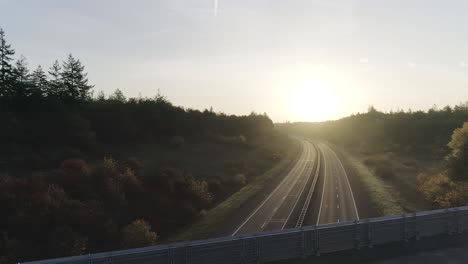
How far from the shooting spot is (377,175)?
6838 centimetres

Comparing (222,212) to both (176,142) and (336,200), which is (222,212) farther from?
(176,142)

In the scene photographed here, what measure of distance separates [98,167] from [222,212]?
1410cm

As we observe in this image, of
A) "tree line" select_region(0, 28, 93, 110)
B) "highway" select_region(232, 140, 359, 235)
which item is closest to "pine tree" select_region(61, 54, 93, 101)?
"tree line" select_region(0, 28, 93, 110)

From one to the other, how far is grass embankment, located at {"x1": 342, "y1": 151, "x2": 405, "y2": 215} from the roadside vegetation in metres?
0.12

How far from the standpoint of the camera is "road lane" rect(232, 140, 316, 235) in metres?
36.6

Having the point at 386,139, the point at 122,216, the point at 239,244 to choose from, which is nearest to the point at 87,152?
the point at 122,216

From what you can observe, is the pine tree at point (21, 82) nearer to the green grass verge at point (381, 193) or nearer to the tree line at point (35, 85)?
the tree line at point (35, 85)

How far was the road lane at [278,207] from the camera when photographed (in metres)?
36.6

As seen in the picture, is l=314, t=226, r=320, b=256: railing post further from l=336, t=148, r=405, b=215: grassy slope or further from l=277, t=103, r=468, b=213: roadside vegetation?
l=277, t=103, r=468, b=213: roadside vegetation

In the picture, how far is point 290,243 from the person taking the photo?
632 inches

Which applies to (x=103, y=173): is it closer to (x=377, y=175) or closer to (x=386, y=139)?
(x=377, y=175)

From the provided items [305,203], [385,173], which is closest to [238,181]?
[305,203]

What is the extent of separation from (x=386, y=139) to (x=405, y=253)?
133686 mm

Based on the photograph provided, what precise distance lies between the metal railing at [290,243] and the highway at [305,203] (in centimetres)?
1811
